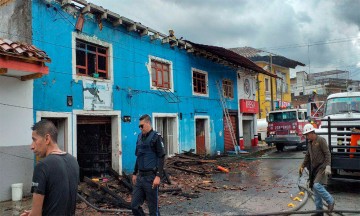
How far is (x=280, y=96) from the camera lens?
38.2m

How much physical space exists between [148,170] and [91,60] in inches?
287

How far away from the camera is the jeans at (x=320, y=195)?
6512mm

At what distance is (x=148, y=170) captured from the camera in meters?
5.97

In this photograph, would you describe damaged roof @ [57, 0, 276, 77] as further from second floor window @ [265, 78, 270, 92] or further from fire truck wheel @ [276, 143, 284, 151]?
second floor window @ [265, 78, 270, 92]

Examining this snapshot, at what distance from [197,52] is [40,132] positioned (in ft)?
52.7

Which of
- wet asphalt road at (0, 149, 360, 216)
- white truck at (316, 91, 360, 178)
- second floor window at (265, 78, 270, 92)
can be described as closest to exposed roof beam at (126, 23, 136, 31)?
wet asphalt road at (0, 149, 360, 216)

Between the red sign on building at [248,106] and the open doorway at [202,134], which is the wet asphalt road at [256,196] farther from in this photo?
the red sign on building at [248,106]

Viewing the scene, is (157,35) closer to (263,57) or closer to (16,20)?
(16,20)

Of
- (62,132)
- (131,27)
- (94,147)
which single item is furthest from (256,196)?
(131,27)

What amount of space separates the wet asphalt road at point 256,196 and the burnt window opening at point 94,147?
169 inches

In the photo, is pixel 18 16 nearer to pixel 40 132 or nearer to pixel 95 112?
pixel 95 112

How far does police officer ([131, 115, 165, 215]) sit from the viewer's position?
5.83 meters

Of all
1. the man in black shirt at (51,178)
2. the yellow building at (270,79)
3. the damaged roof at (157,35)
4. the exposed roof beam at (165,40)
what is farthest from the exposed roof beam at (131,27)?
the yellow building at (270,79)

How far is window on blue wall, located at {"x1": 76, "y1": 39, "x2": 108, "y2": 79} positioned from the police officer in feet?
20.5
